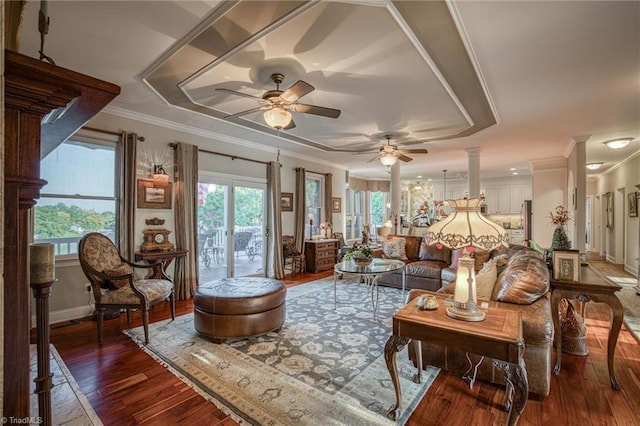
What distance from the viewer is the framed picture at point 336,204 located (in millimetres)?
8016

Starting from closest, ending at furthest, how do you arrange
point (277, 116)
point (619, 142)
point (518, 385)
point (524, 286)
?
1. point (518, 385)
2. point (524, 286)
3. point (277, 116)
4. point (619, 142)

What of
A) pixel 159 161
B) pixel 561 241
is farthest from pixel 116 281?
pixel 561 241

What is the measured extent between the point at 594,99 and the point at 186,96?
4.80 metres

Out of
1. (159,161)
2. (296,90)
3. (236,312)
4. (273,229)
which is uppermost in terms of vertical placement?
(296,90)

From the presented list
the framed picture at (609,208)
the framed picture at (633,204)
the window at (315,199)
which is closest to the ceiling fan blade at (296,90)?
the window at (315,199)

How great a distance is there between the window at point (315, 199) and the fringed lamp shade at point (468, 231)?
5.46 meters

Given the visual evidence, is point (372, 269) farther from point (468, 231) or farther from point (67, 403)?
point (67, 403)

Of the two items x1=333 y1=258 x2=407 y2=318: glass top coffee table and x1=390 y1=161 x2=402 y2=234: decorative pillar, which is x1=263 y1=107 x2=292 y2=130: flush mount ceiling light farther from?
x1=390 y1=161 x2=402 y2=234: decorative pillar

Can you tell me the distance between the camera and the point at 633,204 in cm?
656

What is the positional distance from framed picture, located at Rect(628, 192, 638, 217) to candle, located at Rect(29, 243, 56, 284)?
9290mm

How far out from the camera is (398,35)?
234cm

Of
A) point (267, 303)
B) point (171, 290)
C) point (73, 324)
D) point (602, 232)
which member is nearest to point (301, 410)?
point (267, 303)

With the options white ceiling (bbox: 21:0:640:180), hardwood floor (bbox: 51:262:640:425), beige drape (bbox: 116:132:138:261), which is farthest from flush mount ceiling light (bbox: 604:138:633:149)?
beige drape (bbox: 116:132:138:261)

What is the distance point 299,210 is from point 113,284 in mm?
3884
